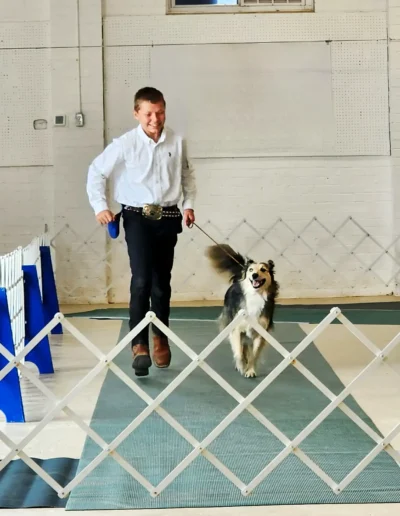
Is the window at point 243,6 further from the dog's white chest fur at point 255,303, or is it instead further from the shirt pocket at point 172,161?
the dog's white chest fur at point 255,303

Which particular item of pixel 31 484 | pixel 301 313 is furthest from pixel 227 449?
pixel 301 313

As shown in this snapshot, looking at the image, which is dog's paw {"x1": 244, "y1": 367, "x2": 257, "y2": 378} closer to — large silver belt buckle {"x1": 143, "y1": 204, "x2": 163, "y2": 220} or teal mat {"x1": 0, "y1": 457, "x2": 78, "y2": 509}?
large silver belt buckle {"x1": 143, "y1": 204, "x2": 163, "y2": 220}

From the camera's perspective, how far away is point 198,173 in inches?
241

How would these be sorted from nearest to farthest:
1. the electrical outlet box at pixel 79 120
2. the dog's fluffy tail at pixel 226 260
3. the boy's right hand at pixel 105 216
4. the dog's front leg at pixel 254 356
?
the boy's right hand at pixel 105 216
the dog's front leg at pixel 254 356
the dog's fluffy tail at pixel 226 260
the electrical outlet box at pixel 79 120

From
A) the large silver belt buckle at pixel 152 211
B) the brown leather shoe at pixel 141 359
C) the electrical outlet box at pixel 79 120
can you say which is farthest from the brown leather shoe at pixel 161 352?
the electrical outlet box at pixel 79 120

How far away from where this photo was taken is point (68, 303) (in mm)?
6164

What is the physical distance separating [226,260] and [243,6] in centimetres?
→ 311

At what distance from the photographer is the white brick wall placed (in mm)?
6012

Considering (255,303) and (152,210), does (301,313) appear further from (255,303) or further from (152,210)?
(152,210)

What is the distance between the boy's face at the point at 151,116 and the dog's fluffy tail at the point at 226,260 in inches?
29.5

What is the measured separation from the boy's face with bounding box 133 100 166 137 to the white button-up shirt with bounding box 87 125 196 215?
46 millimetres

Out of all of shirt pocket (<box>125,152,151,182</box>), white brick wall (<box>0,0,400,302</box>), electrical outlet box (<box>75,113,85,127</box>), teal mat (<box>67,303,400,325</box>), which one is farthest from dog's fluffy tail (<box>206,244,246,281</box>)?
electrical outlet box (<box>75,113,85,127</box>)

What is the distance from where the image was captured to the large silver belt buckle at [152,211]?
10.9ft

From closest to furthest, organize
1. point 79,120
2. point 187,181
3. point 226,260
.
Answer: point 187,181, point 226,260, point 79,120
